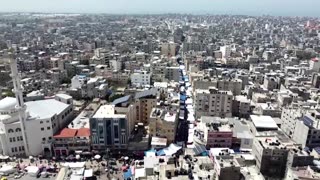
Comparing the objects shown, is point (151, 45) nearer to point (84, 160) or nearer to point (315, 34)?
point (84, 160)

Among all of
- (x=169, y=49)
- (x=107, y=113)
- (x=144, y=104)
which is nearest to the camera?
(x=107, y=113)

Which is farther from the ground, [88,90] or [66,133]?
[88,90]

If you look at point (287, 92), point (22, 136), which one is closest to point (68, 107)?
point (22, 136)

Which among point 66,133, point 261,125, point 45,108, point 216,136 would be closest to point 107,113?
point 66,133

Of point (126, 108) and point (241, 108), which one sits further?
point (241, 108)

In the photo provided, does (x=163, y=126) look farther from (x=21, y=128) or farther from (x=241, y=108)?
(x=21, y=128)
